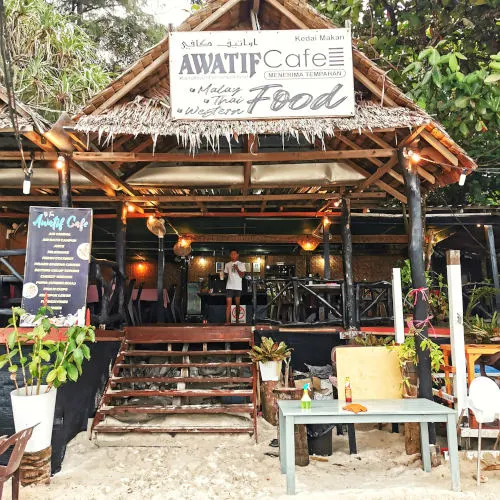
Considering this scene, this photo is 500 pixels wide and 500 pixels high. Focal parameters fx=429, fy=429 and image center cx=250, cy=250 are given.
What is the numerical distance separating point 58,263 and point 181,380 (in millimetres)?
2188

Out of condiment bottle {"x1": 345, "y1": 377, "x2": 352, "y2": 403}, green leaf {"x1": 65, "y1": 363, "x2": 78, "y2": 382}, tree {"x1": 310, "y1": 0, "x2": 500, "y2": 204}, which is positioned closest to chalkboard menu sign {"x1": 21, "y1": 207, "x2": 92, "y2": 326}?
green leaf {"x1": 65, "y1": 363, "x2": 78, "y2": 382}

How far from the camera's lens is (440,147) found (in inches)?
209

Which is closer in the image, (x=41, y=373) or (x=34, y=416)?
(x=34, y=416)

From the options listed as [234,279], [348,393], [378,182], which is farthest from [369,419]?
[234,279]

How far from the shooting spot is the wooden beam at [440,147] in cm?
520

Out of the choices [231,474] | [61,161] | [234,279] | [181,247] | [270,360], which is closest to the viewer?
[231,474]

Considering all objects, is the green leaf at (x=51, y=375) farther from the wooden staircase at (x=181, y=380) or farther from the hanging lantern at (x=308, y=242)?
the hanging lantern at (x=308, y=242)

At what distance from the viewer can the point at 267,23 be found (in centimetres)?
605

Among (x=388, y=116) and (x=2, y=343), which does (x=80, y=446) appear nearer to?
(x=2, y=343)

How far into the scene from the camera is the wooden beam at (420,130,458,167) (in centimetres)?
520

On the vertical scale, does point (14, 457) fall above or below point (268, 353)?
below

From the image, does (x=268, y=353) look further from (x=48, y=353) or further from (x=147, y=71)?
(x=147, y=71)

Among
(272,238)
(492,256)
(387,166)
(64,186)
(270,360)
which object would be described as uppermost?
(387,166)

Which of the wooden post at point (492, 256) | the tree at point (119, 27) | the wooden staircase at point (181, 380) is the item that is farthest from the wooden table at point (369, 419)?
the tree at point (119, 27)
